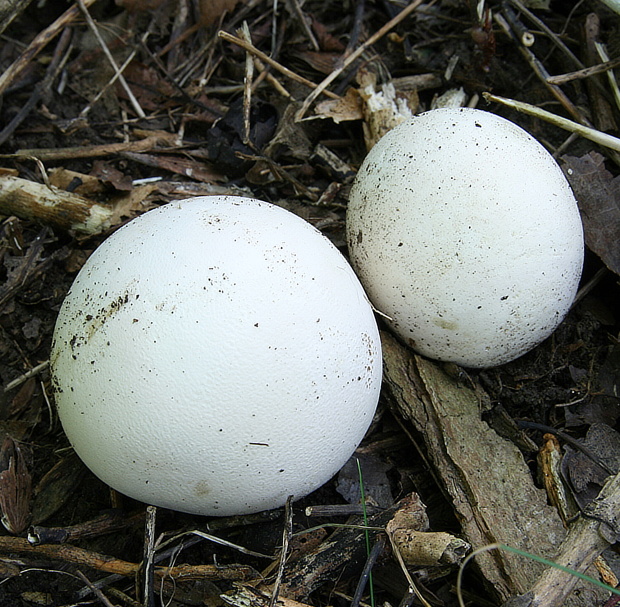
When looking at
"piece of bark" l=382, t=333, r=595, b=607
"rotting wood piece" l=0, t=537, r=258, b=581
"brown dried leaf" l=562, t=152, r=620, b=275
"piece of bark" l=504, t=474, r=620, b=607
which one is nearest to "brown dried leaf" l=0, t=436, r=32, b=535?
"rotting wood piece" l=0, t=537, r=258, b=581

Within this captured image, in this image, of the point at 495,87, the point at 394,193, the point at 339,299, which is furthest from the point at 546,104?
the point at 339,299

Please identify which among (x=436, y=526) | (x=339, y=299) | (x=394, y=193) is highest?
(x=394, y=193)

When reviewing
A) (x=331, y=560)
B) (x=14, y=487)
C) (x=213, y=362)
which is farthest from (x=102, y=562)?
(x=213, y=362)

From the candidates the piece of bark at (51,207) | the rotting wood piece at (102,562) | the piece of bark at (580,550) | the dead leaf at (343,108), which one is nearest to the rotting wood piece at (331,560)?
the rotting wood piece at (102,562)

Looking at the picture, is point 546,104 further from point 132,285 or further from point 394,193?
point 132,285

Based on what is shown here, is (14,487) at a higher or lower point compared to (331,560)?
higher

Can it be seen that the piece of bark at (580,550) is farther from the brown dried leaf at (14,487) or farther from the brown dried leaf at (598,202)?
the brown dried leaf at (14,487)

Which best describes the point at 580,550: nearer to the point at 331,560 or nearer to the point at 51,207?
the point at 331,560
